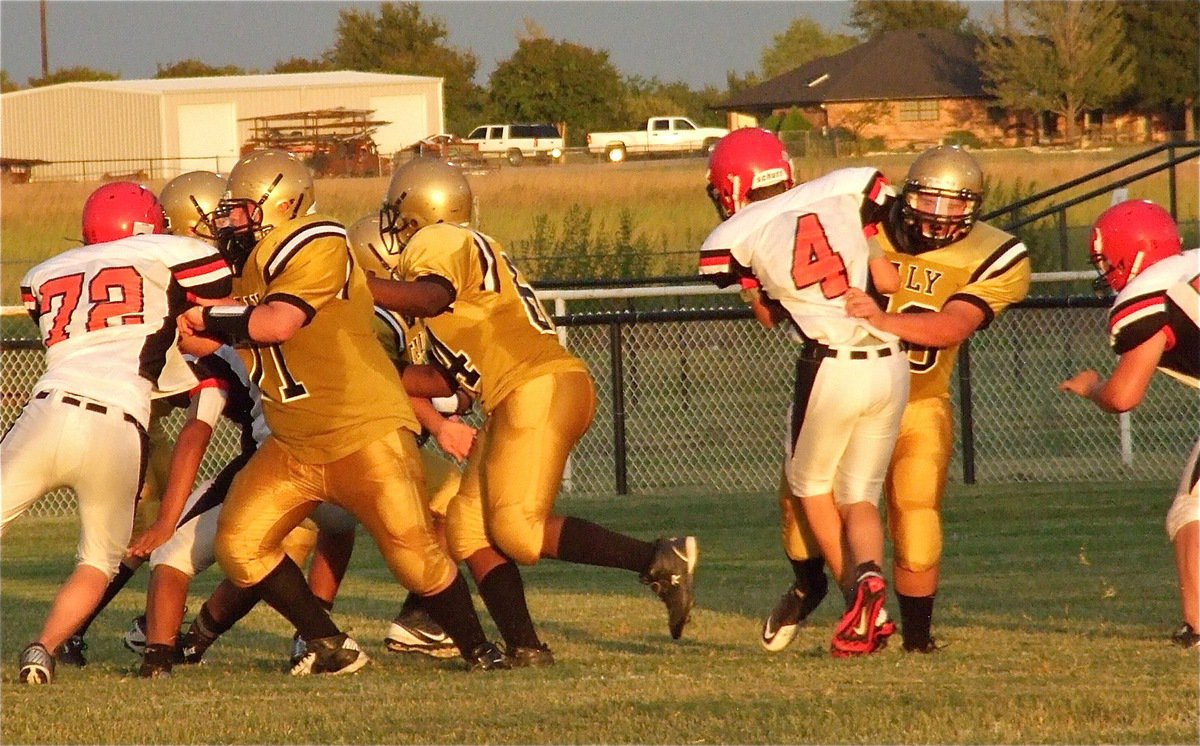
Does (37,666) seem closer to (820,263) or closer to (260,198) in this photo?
(260,198)

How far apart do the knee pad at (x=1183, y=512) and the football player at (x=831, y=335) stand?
0.99 m

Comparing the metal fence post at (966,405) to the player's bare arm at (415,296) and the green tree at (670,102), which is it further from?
the green tree at (670,102)

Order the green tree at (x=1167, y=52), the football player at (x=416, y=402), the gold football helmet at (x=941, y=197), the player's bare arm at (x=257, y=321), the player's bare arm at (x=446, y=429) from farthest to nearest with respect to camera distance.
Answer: the green tree at (x=1167, y=52), the football player at (x=416, y=402), the player's bare arm at (x=446, y=429), the gold football helmet at (x=941, y=197), the player's bare arm at (x=257, y=321)

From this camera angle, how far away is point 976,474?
12.4 meters

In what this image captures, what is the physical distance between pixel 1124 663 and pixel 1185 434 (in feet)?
23.6

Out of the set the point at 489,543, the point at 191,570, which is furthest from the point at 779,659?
the point at 191,570

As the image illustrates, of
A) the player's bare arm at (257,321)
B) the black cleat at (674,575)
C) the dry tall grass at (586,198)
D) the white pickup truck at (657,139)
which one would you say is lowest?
the black cleat at (674,575)

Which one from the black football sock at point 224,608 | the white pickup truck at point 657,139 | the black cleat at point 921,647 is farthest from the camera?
the white pickup truck at point 657,139

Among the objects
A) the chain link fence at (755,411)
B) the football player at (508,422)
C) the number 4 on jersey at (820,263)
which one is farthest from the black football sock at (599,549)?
the chain link fence at (755,411)

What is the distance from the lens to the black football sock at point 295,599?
6.33 m

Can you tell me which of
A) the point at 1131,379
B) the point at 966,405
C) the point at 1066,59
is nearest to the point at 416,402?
the point at 1131,379

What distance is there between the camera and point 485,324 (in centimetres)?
634

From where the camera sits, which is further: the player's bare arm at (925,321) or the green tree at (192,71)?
the green tree at (192,71)

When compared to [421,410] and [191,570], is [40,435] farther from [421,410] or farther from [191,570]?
[421,410]
